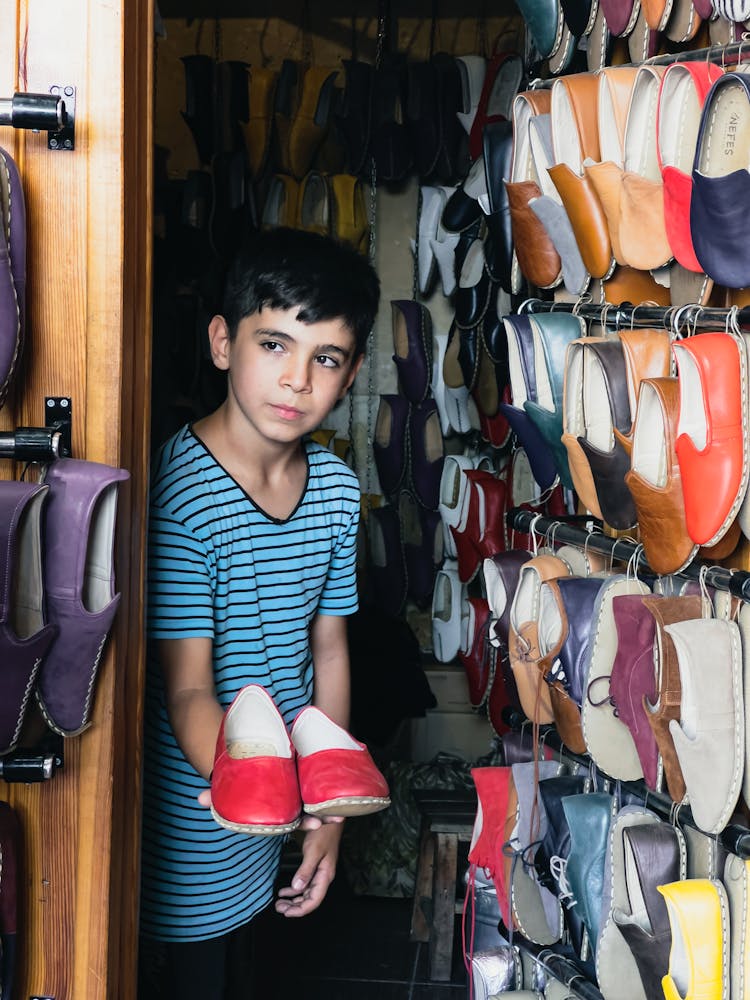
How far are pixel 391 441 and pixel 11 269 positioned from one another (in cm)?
278

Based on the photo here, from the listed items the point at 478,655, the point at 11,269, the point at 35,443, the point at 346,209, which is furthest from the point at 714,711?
the point at 346,209

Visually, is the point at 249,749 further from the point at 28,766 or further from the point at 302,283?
the point at 302,283

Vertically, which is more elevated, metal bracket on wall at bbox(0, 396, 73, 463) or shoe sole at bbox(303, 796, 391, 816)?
metal bracket on wall at bbox(0, 396, 73, 463)

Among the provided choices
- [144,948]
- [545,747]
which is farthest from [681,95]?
[144,948]

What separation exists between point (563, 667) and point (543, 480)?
38cm

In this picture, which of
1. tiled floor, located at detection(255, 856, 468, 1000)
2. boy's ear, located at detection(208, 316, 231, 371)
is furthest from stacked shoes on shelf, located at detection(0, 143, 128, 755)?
tiled floor, located at detection(255, 856, 468, 1000)

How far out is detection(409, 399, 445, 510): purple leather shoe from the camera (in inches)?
157

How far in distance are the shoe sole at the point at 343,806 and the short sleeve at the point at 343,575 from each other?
0.62 m

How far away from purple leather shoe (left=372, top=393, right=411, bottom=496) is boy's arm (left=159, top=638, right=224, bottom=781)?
232cm

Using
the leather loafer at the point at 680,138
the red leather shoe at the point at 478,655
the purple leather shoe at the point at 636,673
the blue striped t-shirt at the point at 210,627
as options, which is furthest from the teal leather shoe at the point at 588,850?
the red leather shoe at the point at 478,655

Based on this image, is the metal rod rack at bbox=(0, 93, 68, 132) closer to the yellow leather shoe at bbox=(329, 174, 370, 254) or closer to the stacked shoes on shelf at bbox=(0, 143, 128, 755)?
the stacked shoes on shelf at bbox=(0, 143, 128, 755)

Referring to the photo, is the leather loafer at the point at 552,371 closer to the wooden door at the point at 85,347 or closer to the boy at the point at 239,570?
the boy at the point at 239,570

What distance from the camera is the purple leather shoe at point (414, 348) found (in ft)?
13.0

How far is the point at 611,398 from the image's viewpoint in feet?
5.84
